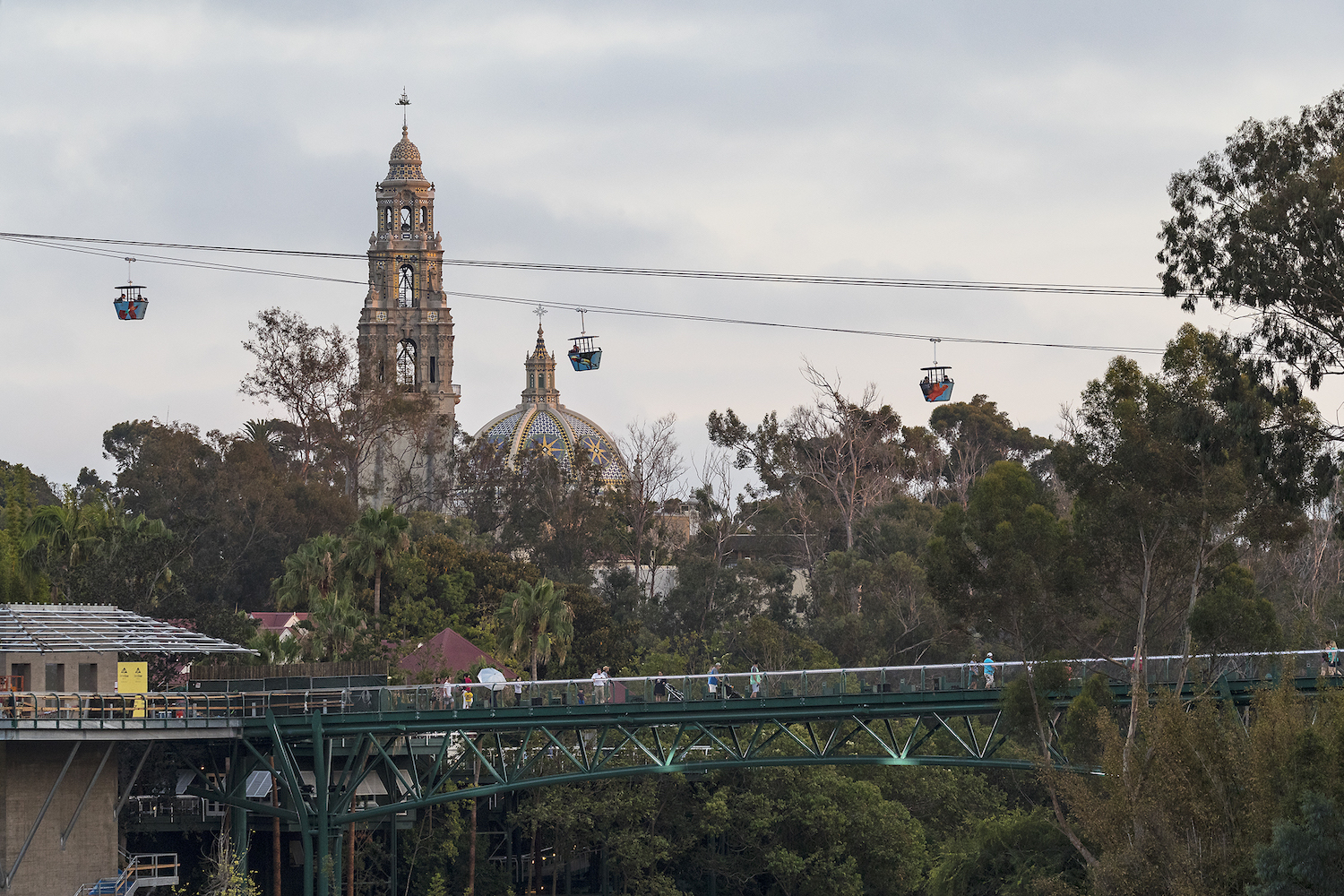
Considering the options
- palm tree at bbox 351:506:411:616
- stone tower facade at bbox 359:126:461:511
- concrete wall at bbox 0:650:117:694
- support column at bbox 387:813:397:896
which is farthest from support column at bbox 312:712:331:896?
stone tower facade at bbox 359:126:461:511

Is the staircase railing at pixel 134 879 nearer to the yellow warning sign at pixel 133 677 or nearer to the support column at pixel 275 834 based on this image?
the support column at pixel 275 834

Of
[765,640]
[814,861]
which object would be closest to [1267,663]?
[814,861]

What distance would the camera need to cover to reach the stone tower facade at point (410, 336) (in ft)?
365

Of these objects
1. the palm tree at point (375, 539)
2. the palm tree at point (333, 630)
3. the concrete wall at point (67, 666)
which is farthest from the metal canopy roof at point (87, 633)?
the palm tree at point (375, 539)

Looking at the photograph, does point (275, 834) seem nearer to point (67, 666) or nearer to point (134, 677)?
point (134, 677)

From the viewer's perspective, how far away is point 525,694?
1918 inches

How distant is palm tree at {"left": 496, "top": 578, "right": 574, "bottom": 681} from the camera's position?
68.0m

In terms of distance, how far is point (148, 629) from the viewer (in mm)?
50938

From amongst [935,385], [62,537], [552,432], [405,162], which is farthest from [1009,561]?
[552,432]

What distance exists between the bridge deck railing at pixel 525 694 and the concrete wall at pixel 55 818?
4.67 ft

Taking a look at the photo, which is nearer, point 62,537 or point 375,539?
point 62,537

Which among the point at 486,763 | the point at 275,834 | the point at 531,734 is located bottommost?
the point at 275,834

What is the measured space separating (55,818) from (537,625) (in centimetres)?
2286

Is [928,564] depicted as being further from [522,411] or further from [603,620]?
[522,411]
